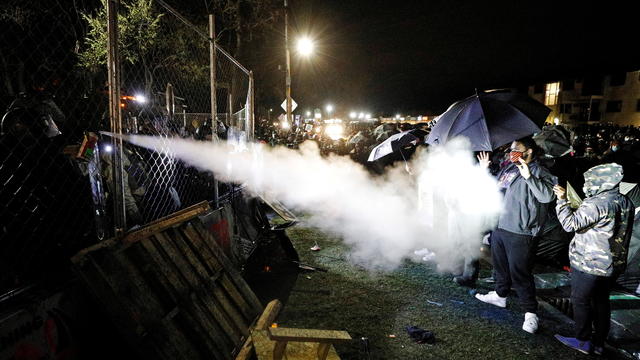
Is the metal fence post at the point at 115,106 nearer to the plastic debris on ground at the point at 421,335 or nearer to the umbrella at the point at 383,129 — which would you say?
the plastic debris on ground at the point at 421,335

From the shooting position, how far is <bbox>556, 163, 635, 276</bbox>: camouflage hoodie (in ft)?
11.5

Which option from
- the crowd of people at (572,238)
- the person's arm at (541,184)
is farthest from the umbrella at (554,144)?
the person's arm at (541,184)

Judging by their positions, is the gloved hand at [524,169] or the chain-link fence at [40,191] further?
the gloved hand at [524,169]

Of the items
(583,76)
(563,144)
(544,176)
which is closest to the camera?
(544,176)

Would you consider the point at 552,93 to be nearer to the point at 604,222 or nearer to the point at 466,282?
the point at 466,282

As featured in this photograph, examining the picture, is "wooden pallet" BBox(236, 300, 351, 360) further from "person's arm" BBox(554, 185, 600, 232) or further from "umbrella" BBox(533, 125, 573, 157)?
"umbrella" BBox(533, 125, 573, 157)

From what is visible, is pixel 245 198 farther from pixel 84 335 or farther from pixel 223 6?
pixel 223 6

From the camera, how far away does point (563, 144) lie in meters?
6.17

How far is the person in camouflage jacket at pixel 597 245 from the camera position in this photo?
3510mm

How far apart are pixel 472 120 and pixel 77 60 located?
10261 millimetres

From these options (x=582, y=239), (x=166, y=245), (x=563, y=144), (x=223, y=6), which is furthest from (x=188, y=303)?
(x=223, y=6)

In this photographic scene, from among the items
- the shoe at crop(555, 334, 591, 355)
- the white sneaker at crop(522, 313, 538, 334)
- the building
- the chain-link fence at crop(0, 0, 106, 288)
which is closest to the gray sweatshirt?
the white sneaker at crop(522, 313, 538, 334)

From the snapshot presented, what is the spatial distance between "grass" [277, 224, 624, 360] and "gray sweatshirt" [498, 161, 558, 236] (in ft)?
4.14

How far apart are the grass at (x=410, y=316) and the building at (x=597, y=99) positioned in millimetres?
48918
